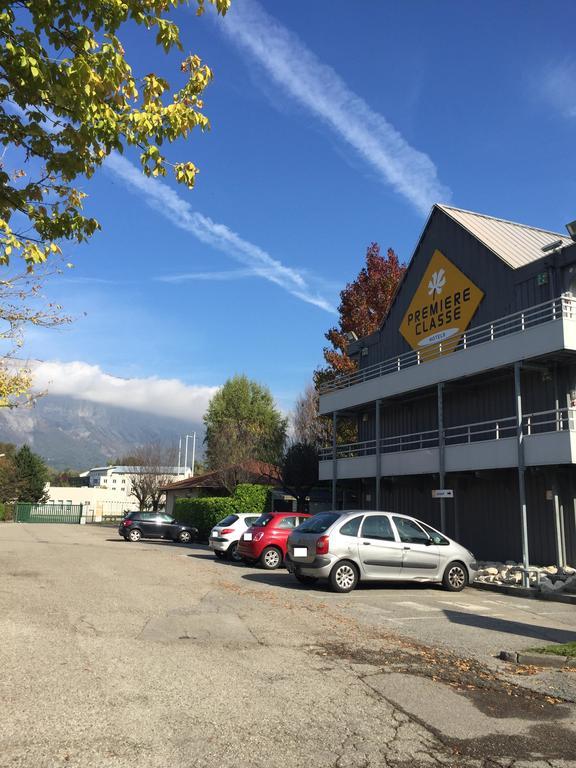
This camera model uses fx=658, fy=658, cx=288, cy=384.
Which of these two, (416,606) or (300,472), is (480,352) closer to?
(416,606)

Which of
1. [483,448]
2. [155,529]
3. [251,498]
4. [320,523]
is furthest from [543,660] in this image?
[155,529]

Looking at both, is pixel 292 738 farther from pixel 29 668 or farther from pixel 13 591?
pixel 13 591

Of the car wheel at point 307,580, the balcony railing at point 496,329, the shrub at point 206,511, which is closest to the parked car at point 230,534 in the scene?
the car wheel at point 307,580

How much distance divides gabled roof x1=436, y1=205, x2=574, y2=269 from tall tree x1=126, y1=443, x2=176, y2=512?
3848 cm

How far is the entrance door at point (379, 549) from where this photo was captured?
1320 cm

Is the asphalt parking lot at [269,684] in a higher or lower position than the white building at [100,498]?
lower

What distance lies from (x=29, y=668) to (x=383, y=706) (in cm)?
332

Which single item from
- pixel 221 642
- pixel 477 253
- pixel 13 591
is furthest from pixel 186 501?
pixel 221 642

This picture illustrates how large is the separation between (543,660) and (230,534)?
14.2 meters

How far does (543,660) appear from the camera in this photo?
284 inches

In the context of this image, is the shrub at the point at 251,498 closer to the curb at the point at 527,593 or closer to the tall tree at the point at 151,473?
the curb at the point at 527,593

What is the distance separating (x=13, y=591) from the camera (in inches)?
454

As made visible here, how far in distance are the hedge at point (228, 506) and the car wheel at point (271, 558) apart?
42.8 ft

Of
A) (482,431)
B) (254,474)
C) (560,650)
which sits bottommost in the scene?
(560,650)
